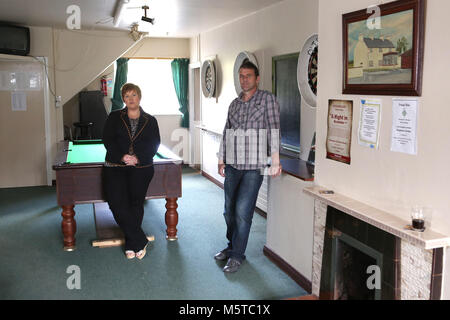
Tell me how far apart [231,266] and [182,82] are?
204 inches

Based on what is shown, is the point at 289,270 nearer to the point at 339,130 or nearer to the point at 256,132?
the point at 256,132

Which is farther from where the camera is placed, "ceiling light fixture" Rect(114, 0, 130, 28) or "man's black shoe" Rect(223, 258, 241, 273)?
"ceiling light fixture" Rect(114, 0, 130, 28)

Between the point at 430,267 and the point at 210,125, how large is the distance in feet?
17.8

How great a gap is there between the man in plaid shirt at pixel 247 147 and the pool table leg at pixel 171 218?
823 millimetres

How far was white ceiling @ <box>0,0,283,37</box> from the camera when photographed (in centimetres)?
479

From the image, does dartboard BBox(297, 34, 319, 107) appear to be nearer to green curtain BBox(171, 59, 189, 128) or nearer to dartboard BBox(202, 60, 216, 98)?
dartboard BBox(202, 60, 216, 98)

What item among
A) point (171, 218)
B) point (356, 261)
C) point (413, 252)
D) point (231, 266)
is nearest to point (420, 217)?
point (413, 252)

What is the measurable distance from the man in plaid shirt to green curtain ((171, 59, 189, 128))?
4787 mm

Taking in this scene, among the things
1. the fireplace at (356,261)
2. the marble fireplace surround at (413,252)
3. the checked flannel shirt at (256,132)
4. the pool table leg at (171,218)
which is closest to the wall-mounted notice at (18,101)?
the pool table leg at (171,218)

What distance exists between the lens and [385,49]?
2.13 m

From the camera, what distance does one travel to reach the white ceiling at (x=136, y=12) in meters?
4.79

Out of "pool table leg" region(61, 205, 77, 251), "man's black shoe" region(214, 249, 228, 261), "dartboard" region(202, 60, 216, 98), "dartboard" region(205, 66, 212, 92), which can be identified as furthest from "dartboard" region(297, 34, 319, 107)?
"dartboard" region(205, 66, 212, 92)
